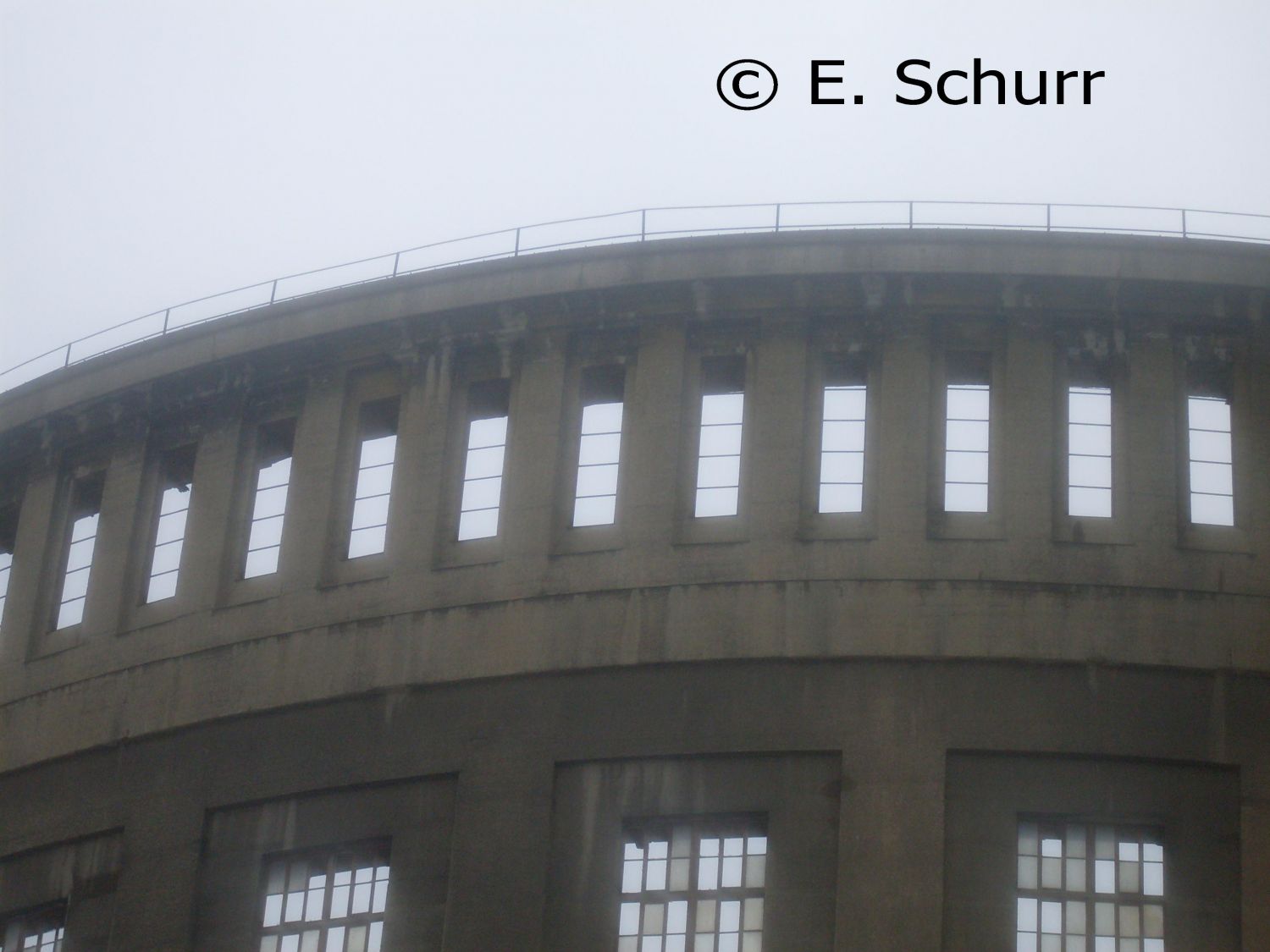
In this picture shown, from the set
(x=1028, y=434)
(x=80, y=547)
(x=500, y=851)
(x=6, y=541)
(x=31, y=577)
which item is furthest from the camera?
(x=6, y=541)

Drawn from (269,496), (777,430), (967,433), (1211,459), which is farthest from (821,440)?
(269,496)

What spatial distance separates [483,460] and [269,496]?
129 inches

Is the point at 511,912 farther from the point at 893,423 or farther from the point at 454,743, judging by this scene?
the point at 893,423

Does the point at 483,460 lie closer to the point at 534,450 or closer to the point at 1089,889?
the point at 534,450

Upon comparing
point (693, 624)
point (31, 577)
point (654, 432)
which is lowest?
point (693, 624)

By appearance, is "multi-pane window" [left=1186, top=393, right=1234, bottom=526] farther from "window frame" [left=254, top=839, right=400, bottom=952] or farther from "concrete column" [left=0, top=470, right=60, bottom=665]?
"concrete column" [left=0, top=470, right=60, bottom=665]

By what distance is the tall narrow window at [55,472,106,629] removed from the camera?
3466 centimetres

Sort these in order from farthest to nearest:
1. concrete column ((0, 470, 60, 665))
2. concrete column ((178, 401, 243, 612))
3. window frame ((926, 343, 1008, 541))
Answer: concrete column ((0, 470, 60, 665))
concrete column ((178, 401, 243, 612))
window frame ((926, 343, 1008, 541))

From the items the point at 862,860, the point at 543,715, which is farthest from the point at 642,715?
the point at 862,860

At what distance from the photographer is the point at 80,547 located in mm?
35219

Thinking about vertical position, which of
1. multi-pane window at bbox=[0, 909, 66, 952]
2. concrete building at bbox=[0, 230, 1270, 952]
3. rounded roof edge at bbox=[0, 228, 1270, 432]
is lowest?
multi-pane window at bbox=[0, 909, 66, 952]

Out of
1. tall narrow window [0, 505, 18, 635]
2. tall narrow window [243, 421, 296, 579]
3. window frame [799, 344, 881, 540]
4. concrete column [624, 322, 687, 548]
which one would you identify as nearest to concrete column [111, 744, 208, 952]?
tall narrow window [243, 421, 296, 579]

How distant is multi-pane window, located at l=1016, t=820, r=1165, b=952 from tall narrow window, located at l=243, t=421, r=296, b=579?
35.3ft

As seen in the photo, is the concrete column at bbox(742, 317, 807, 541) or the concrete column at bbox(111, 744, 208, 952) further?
the concrete column at bbox(111, 744, 208, 952)
